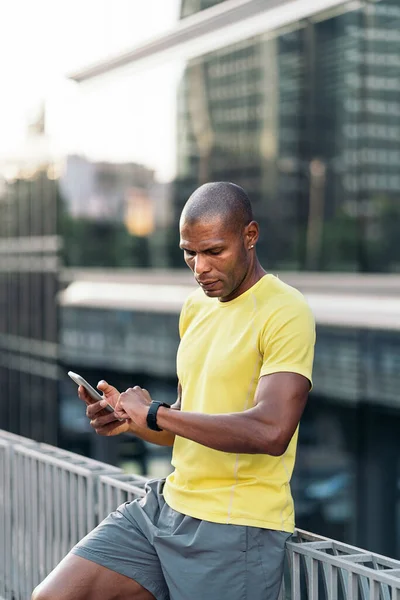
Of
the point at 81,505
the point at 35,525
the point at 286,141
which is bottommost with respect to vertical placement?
the point at 35,525

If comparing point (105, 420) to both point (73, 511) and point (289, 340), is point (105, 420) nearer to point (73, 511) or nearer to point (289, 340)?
point (289, 340)

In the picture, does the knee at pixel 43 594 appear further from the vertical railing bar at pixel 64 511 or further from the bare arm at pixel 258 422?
the vertical railing bar at pixel 64 511

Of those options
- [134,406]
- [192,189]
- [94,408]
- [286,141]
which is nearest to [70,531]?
[94,408]

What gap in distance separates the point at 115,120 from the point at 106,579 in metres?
18.4

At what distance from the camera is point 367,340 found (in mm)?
14586

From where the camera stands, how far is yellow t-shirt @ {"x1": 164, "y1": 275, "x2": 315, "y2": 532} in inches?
119

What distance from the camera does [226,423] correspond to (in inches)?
115

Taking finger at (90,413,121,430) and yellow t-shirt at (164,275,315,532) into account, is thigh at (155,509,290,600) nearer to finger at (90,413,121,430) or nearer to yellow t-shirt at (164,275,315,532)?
yellow t-shirt at (164,275,315,532)

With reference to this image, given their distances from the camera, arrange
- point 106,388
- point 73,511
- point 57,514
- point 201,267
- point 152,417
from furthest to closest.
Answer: point 57,514 → point 73,511 → point 106,388 → point 201,267 → point 152,417

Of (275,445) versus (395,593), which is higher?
(275,445)

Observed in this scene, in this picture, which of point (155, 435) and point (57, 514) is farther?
point (57, 514)

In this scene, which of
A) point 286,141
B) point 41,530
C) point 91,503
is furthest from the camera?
point 286,141

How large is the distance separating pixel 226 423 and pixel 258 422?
0.08m

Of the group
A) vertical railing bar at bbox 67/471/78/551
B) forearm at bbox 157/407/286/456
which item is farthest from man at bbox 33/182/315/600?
vertical railing bar at bbox 67/471/78/551
